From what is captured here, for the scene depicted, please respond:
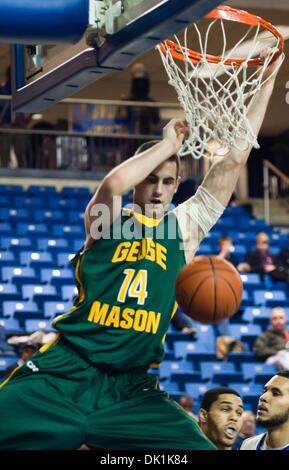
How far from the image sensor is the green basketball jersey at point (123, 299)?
15.9 ft

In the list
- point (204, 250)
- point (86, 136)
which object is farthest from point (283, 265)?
point (86, 136)

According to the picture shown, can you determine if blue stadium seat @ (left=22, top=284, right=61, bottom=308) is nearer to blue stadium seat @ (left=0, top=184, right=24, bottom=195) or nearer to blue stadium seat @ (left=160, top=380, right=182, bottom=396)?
blue stadium seat @ (left=160, top=380, right=182, bottom=396)

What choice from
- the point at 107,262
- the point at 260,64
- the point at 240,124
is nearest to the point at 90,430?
the point at 107,262

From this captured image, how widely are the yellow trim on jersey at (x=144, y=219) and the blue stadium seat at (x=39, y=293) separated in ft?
18.7

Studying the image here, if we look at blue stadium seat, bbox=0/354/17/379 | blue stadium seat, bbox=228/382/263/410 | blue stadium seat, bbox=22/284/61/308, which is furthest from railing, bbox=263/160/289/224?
blue stadium seat, bbox=0/354/17/379

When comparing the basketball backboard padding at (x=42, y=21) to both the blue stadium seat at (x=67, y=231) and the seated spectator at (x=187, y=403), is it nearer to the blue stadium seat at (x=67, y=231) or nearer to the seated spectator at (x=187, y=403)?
the seated spectator at (x=187, y=403)

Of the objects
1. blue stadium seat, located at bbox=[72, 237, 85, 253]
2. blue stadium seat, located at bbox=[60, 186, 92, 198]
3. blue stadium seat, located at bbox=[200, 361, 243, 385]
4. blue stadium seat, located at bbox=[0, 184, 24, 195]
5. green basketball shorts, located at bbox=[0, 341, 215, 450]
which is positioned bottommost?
blue stadium seat, located at bbox=[200, 361, 243, 385]

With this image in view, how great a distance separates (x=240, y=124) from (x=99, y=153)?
30.0 feet

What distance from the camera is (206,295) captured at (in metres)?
4.94

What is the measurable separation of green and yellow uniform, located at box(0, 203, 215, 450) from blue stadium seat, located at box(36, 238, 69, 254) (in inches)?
269

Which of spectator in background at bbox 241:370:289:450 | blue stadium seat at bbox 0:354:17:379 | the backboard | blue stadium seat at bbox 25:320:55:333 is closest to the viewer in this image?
the backboard

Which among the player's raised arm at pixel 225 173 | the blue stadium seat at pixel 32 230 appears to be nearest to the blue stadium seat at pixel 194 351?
the blue stadium seat at pixel 32 230

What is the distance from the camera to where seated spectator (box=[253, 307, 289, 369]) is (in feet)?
33.2

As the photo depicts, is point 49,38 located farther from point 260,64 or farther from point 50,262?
point 50,262
